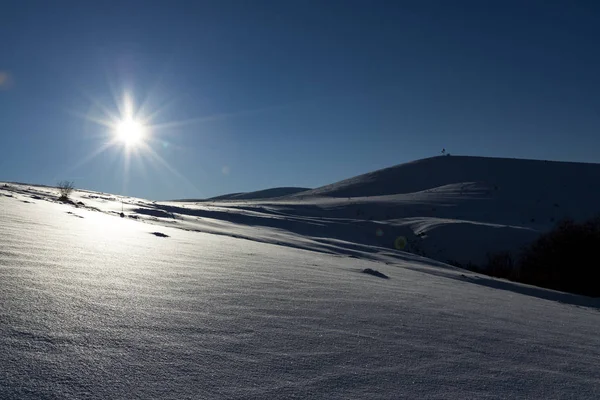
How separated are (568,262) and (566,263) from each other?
4 centimetres

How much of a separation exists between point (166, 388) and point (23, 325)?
0.49 meters

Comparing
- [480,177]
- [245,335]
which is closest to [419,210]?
[480,177]

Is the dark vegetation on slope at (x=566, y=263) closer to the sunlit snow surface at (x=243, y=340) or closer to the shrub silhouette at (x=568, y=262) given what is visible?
the shrub silhouette at (x=568, y=262)

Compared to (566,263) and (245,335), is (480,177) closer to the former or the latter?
(566,263)

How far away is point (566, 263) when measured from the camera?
30.0ft

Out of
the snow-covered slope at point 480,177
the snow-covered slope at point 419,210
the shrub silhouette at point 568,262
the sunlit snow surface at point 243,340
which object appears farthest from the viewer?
the snow-covered slope at point 480,177

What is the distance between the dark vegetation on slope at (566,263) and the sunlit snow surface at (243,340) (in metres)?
7.21

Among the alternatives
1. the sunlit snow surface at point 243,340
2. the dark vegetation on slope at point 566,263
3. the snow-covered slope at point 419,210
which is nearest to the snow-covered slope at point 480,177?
the snow-covered slope at point 419,210

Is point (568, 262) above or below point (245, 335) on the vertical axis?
below

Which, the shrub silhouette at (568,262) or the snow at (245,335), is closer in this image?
→ the snow at (245,335)

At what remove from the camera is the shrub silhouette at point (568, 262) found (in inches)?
345

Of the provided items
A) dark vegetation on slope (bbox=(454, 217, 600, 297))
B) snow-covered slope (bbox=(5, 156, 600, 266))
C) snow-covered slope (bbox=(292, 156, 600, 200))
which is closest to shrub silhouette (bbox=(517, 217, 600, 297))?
dark vegetation on slope (bbox=(454, 217, 600, 297))

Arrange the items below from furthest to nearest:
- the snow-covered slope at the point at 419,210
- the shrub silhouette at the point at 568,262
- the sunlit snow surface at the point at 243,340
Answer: the snow-covered slope at the point at 419,210 → the shrub silhouette at the point at 568,262 → the sunlit snow surface at the point at 243,340

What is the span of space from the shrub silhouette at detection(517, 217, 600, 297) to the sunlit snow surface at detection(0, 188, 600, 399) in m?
7.23
